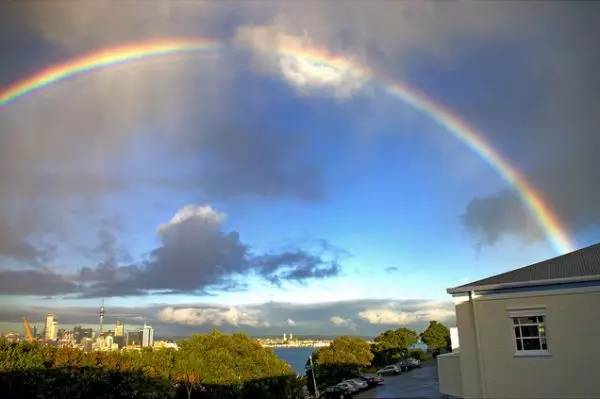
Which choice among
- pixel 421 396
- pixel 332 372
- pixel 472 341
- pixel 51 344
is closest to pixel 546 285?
pixel 472 341

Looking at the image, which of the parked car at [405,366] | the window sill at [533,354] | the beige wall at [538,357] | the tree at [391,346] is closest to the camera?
the beige wall at [538,357]

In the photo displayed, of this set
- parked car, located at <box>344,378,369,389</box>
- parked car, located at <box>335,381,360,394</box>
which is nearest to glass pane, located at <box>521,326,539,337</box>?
parked car, located at <box>335,381,360,394</box>

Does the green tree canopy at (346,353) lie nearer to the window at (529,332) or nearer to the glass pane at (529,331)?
the window at (529,332)

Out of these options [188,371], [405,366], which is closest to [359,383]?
[188,371]

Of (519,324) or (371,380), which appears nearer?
(519,324)

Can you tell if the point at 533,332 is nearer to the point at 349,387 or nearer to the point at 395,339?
the point at 349,387

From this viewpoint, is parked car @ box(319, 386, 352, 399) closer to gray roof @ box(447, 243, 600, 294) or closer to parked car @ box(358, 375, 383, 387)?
parked car @ box(358, 375, 383, 387)

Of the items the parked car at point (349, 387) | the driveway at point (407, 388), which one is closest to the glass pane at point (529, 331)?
the driveway at point (407, 388)
